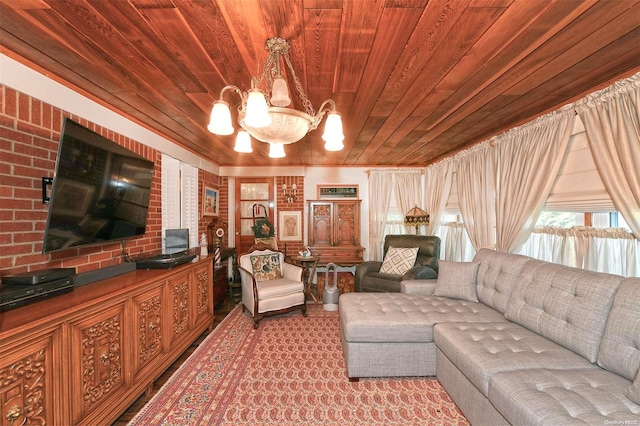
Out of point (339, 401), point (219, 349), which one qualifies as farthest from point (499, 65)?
point (219, 349)

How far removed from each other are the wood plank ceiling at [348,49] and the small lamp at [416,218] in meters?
2.28

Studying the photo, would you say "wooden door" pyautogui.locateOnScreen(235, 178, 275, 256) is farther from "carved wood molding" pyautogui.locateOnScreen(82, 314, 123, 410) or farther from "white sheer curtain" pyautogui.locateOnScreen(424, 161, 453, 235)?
"carved wood molding" pyautogui.locateOnScreen(82, 314, 123, 410)

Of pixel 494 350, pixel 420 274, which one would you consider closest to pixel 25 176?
pixel 494 350

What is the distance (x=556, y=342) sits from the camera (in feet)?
5.67

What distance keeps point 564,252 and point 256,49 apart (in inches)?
119

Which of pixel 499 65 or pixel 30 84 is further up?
pixel 499 65

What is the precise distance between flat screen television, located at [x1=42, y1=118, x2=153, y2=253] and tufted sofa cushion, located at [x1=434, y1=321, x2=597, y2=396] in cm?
266

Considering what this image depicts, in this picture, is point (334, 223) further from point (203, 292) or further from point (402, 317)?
point (402, 317)

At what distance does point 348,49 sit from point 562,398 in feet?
6.82

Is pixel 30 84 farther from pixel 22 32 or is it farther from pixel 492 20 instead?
pixel 492 20

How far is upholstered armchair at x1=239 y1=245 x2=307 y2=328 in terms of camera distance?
129 inches

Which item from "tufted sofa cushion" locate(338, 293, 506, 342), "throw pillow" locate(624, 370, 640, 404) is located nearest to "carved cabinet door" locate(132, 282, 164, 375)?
"tufted sofa cushion" locate(338, 293, 506, 342)

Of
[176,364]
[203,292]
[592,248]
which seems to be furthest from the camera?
[203,292]

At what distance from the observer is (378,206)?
5.11 metres
